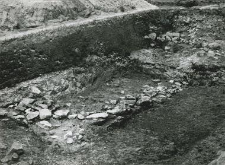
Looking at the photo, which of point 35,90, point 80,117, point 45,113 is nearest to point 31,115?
point 45,113

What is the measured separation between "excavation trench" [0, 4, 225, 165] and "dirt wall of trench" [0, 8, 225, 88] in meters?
0.03

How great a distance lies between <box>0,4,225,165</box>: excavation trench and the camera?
5.85 meters

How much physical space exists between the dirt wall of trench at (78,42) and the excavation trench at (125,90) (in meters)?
0.03

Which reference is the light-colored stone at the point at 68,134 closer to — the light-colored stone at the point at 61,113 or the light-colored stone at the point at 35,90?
the light-colored stone at the point at 61,113

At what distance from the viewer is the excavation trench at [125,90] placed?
19.2 feet

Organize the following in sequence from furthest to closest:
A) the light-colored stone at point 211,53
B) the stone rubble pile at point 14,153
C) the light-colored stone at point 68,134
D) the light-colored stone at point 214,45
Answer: the light-colored stone at point 214,45, the light-colored stone at point 211,53, the light-colored stone at point 68,134, the stone rubble pile at point 14,153

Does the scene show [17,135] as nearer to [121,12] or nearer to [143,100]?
[143,100]

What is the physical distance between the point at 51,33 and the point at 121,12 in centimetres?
336

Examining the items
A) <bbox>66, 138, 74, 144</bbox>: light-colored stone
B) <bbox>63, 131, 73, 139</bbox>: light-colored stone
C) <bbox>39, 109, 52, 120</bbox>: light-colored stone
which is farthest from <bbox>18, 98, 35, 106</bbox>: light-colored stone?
<bbox>66, 138, 74, 144</bbox>: light-colored stone

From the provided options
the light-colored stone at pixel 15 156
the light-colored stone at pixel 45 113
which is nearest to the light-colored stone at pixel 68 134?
the light-colored stone at pixel 45 113

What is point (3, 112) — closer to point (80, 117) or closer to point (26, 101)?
point (26, 101)

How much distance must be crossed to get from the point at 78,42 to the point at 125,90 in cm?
206

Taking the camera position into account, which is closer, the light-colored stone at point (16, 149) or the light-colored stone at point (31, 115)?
the light-colored stone at point (16, 149)

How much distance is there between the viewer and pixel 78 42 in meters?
8.69
